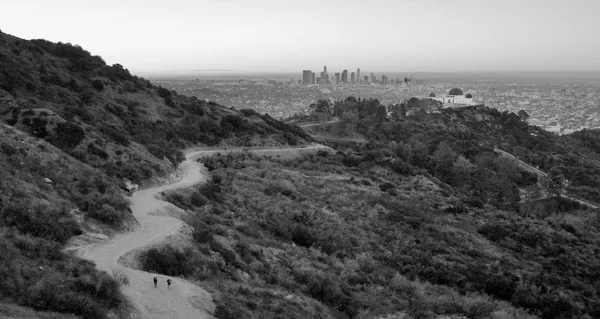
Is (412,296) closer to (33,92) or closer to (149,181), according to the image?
(149,181)

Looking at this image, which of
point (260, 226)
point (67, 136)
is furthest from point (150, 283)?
point (67, 136)

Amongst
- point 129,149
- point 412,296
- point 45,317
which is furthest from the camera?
point 129,149

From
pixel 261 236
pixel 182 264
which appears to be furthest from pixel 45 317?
pixel 261 236

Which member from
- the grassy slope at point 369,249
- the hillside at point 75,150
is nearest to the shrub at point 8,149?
the hillside at point 75,150

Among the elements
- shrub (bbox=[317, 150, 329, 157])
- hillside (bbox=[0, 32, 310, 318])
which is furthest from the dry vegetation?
shrub (bbox=[317, 150, 329, 157])

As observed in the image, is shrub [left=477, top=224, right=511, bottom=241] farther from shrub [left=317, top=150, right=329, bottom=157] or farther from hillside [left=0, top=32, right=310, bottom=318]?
shrub [left=317, top=150, right=329, bottom=157]

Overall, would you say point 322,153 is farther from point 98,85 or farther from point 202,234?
point 202,234

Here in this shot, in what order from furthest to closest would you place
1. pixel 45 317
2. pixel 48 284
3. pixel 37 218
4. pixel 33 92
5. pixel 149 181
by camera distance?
1. pixel 33 92
2. pixel 149 181
3. pixel 37 218
4. pixel 48 284
5. pixel 45 317

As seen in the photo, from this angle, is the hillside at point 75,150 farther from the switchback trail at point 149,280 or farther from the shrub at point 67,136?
the switchback trail at point 149,280
